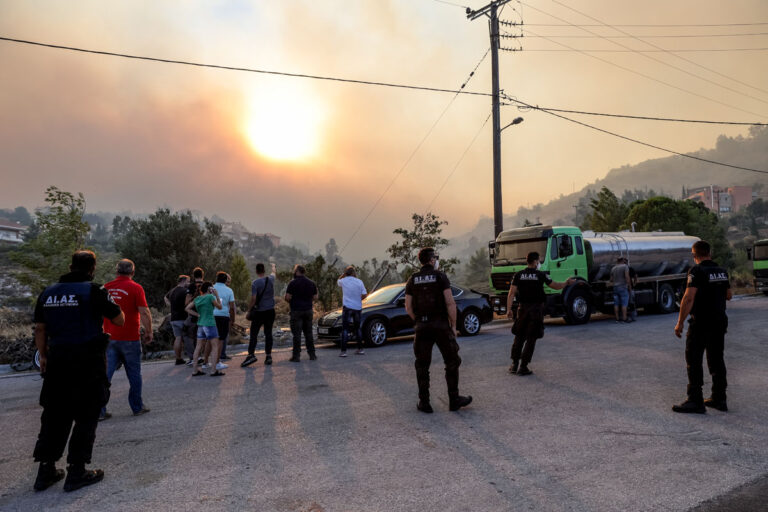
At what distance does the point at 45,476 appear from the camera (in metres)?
3.96

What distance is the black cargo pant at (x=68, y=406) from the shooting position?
4016 mm

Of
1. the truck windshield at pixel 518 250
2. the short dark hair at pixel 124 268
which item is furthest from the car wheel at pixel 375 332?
the short dark hair at pixel 124 268

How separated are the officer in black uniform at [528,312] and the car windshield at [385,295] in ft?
16.2

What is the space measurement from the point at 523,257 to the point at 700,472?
11.0m

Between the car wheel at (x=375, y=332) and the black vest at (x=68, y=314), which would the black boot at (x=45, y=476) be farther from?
the car wheel at (x=375, y=332)

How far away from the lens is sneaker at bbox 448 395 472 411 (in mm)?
5828

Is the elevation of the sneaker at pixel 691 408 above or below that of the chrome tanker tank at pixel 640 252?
below

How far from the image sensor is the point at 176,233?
27297mm

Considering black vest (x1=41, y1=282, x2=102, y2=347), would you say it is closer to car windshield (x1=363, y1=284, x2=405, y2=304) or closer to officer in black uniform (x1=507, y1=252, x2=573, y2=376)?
officer in black uniform (x1=507, y1=252, x2=573, y2=376)

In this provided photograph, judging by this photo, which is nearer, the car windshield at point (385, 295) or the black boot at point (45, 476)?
the black boot at point (45, 476)

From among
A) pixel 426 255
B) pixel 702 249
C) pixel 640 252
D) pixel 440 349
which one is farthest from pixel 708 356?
pixel 640 252

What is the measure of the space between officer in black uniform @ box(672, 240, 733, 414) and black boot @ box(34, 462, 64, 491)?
614cm

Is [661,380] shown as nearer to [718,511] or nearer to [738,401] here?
[738,401]

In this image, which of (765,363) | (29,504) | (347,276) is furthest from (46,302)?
(765,363)
